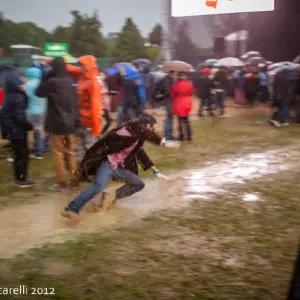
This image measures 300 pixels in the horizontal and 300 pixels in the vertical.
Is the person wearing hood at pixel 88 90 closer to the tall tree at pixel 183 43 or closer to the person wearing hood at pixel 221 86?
the tall tree at pixel 183 43

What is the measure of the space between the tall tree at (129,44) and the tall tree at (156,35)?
13 centimetres

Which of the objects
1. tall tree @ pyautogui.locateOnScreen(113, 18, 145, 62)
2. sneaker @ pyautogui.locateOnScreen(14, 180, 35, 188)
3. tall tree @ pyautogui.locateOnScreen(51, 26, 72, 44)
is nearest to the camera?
tall tree @ pyautogui.locateOnScreen(51, 26, 72, 44)

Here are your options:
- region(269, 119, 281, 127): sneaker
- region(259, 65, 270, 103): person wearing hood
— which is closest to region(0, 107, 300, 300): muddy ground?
region(269, 119, 281, 127): sneaker

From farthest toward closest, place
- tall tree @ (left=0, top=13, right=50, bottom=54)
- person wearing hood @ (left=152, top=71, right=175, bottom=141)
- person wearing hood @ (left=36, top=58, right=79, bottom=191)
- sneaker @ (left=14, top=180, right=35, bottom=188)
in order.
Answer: person wearing hood @ (left=152, top=71, right=175, bottom=141), sneaker @ (left=14, top=180, right=35, bottom=188), person wearing hood @ (left=36, top=58, right=79, bottom=191), tall tree @ (left=0, top=13, right=50, bottom=54)

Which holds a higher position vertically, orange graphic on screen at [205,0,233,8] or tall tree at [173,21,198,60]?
orange graphic on screen at [205,0,233,8]

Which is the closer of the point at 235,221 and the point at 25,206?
the point at 235,221

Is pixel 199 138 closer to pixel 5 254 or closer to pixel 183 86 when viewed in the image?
pixel 183 86

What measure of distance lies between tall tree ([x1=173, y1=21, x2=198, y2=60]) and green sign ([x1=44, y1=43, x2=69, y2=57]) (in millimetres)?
2287

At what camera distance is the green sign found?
15.4ft

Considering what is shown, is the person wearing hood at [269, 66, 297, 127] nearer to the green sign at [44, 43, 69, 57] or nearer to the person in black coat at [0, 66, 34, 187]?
the green sign at [44, 43, 69, 57]

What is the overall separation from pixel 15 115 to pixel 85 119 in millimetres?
976

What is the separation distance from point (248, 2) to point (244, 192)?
317 centimetres

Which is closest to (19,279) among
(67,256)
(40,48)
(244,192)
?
(67,256)

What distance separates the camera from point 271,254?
3.81 meters
